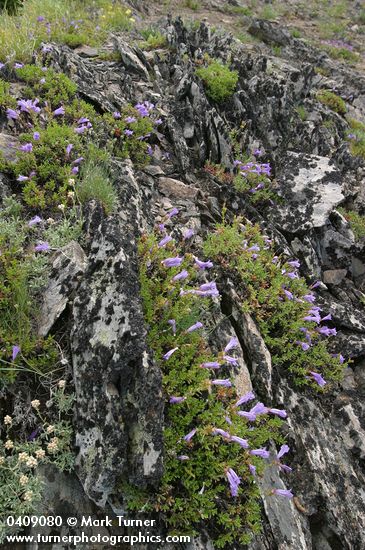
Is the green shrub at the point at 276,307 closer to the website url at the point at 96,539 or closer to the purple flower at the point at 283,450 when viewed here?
the purple flower at the point at 283,450

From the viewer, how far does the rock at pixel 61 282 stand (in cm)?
393

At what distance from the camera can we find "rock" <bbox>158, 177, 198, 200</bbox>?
22.4 feet

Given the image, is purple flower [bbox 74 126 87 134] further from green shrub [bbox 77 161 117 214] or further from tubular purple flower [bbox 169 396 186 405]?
tubular purple flower [bbox 169 396 186 405]

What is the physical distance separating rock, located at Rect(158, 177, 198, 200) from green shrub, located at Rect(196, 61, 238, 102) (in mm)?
3228

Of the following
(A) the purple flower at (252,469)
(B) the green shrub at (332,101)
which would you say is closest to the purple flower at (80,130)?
(A) the purple flower at (252,469)

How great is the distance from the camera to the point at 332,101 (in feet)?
Answer: 41.8

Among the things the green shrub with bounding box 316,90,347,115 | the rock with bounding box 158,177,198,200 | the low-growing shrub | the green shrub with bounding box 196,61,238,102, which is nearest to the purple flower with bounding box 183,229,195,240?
the low-growing shrub

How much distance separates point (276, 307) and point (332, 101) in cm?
989

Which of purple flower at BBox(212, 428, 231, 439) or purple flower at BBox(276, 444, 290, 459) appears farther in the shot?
purple flower at BBox(276, 444, 290, 459)

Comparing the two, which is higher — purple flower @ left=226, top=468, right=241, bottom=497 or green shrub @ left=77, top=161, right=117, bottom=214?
green shrub @ left=77, top=161, right=117, bottom=214

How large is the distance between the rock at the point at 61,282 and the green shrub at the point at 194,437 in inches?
27.2

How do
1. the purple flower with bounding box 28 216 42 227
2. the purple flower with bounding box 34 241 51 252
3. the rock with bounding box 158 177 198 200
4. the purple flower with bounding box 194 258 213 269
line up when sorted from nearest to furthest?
the purple flower with bounding box 34 241 51 252 → the purple flower with bounding box 28 216 42 227 → the purple flower with bounding box 194 258 213 269 → the rock with bounding box 158 177 198 200

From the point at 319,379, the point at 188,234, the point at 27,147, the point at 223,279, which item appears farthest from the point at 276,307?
the point at 27,147

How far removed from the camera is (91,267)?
4105mm
